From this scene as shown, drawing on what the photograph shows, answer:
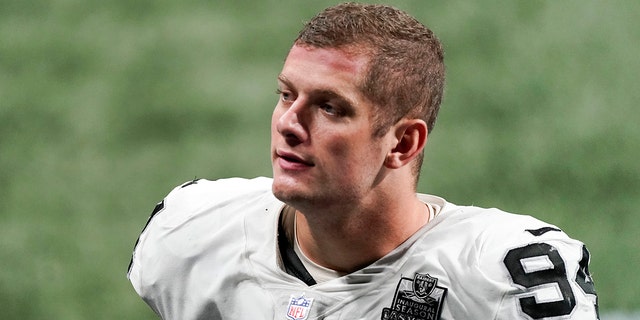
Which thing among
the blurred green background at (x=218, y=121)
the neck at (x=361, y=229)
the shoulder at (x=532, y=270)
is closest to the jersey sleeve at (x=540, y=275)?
the shoulder at (x=532, y=270)

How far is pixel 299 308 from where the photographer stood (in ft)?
11.5

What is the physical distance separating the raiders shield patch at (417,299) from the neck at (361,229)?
13 centimetres

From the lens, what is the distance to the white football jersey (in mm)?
3266

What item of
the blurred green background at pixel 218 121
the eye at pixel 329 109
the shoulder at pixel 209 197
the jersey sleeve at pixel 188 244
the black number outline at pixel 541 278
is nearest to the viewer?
the black number outline at pixel 541 278

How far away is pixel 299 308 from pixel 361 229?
0.26 metres

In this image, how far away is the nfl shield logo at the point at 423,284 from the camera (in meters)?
Answer: 3.36

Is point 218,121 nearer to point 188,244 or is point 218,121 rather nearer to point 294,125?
point 188,244

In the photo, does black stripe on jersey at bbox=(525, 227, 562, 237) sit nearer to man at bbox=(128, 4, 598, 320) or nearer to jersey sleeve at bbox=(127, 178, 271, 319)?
man at bbox=(128, 4, 598, 320)

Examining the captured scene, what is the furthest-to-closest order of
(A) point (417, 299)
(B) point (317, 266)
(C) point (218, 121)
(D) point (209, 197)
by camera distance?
1. (C) point (218, 121)
2. (D) point (209, 197)
3. (B) point (317, 266)
4. (A) point (417, 299)

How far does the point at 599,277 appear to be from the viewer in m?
5.84

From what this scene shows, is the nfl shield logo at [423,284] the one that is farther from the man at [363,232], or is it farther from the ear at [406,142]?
the ear at [406,142]

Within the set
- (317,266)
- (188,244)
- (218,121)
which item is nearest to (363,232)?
(317,266)

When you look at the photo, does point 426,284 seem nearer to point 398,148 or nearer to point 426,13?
point 398,148

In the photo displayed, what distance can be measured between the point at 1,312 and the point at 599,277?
8.44 ft
